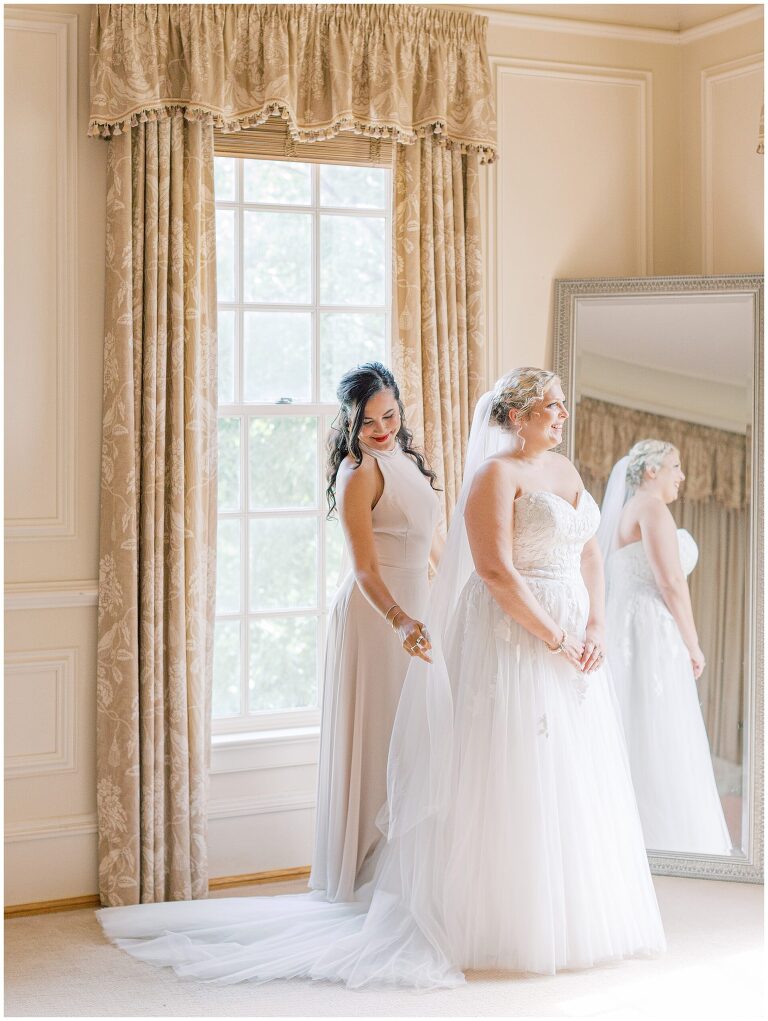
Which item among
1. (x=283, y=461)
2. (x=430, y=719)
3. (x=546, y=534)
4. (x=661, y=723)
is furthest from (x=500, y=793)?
(x=283, y=461)

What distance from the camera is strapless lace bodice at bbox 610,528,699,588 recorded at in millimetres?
3803

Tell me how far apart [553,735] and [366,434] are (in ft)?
3.53

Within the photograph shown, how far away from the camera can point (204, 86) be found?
3.43 meters

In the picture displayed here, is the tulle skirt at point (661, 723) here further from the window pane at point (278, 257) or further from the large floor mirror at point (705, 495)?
the window pane at point (278, 257)

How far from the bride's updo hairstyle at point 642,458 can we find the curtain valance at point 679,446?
2cm

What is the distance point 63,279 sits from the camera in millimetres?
3459

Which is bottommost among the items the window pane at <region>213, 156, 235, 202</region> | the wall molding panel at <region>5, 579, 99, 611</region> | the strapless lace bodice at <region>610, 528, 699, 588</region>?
the wall molding panel at <region>5, 579, 99, 611</region>

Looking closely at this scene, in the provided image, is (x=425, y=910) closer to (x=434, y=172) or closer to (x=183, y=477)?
(x=183, y=477)

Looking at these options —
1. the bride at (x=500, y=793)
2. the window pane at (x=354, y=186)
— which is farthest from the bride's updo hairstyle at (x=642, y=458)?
the window pane at (x=354, y=186)

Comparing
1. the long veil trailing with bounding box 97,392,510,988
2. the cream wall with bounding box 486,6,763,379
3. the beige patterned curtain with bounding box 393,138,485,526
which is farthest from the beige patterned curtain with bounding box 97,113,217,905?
the cream wall with bounding box 486,6,763,379


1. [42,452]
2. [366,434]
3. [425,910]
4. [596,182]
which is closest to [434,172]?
[596,182]

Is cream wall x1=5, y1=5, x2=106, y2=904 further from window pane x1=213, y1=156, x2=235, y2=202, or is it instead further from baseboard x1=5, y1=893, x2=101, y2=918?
window pane x1=213, y1=156, x2=235, y2=202

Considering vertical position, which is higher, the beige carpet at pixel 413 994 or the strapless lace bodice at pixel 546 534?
the strapless lace bodice at pixel 546 534

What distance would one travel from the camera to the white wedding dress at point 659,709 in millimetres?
3742
